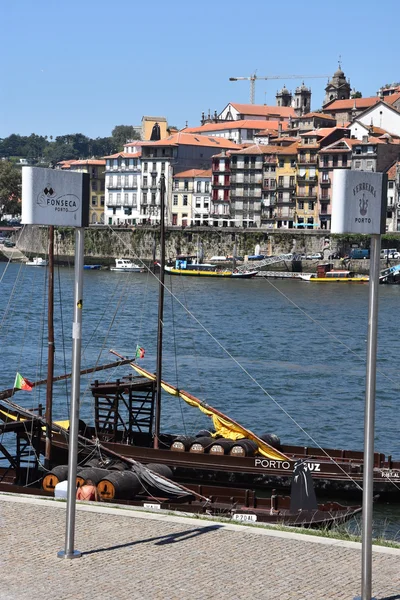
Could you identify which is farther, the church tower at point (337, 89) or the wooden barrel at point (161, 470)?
the church tower at point (337, 89)

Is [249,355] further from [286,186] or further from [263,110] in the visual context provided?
[263,110]

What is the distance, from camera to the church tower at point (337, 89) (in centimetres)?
15575

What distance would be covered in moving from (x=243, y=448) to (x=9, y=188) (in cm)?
13080

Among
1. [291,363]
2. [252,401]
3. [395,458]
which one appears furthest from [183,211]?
[395,458]

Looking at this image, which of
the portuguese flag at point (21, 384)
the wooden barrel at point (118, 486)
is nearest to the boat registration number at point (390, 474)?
the wooden barrel at point (118, 486)

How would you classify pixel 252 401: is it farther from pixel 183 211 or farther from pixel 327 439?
pixel 183 211

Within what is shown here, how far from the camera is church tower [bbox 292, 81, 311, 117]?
164m

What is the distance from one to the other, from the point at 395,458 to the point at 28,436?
11.9 meters

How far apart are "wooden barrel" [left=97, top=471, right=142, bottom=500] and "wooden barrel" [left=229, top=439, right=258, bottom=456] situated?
6.29m

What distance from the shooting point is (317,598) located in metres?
10.6

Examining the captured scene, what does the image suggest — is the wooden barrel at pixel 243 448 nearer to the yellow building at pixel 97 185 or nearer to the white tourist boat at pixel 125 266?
the white tourist boat at pixel 125 266

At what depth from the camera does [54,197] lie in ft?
38.7

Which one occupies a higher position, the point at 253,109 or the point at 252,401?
the point at 253,109

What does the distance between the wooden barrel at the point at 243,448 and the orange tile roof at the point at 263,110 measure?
136 metres
